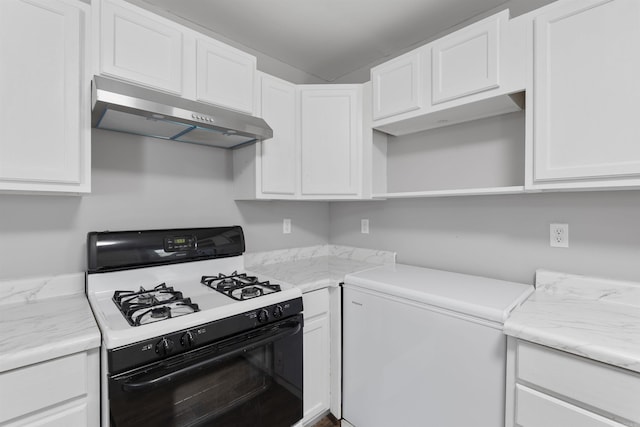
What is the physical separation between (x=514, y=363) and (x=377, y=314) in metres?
0.66

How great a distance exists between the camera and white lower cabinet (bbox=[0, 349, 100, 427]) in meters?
0.90

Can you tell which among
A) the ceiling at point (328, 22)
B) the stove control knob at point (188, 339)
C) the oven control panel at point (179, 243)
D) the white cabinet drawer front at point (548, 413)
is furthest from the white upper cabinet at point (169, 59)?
the white cabinet drawer front at point (548, 413)

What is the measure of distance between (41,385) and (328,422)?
155 cm

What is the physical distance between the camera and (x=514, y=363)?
3.85ft

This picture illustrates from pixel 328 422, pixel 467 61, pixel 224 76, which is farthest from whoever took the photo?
pixel 328 422

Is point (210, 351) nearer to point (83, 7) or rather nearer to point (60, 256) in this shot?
point (60, 256)

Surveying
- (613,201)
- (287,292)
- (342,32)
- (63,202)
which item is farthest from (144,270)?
(613,201)

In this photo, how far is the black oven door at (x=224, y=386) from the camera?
1.06 meters

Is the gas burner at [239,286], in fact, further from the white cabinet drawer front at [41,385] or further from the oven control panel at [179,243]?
the white cabinet drawer front at [41,385]

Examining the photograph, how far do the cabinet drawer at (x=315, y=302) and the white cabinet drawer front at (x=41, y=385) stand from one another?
100 cm

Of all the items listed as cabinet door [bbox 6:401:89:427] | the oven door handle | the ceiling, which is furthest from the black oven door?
the ceiling

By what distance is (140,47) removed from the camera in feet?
4.58

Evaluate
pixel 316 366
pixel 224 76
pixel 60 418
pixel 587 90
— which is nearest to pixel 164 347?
pixel 60 418

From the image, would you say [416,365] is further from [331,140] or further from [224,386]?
[331,140]
